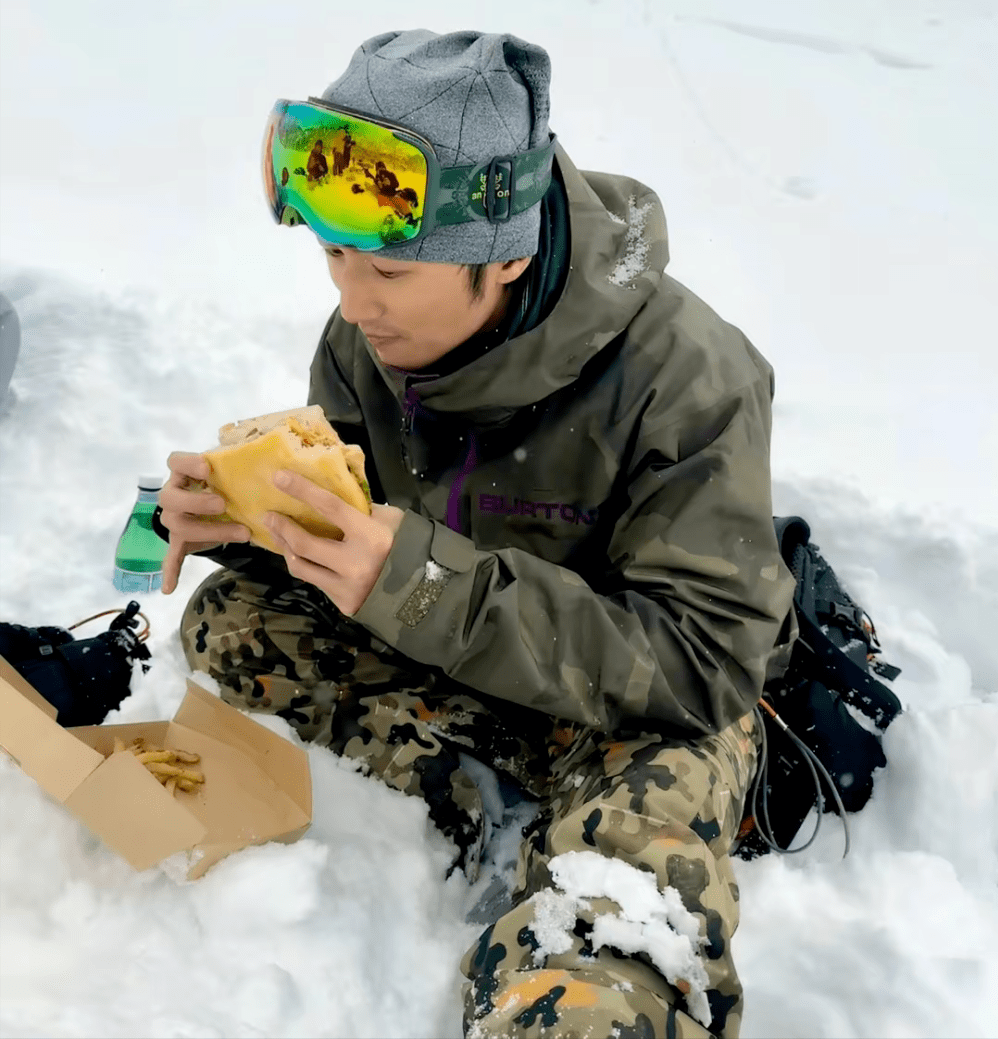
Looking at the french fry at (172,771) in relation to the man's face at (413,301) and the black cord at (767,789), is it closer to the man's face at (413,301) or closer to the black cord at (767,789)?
the man's face at (413,301)

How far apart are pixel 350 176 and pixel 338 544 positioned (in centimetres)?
53

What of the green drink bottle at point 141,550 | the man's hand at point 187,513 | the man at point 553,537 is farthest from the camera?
the green drink bottle at point 141,550

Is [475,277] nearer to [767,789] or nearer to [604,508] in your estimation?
[604,508]

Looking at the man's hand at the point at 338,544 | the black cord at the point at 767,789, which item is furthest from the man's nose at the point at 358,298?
the black cord at the point at 767,789

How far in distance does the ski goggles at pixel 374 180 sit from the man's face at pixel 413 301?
71 millimetres

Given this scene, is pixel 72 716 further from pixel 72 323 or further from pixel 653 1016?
pixel 72 323

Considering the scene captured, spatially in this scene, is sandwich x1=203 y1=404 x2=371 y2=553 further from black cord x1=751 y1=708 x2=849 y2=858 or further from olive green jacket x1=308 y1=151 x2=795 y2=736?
black cord x1=751 y1=708 x2=849 y2=858

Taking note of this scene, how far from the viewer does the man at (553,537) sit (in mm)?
1418

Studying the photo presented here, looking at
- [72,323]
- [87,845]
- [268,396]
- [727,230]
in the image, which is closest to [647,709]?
[87,845]

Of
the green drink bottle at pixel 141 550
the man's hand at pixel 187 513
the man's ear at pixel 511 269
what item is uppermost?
the man's ear at pixel 511 269

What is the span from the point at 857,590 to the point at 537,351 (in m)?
1.55

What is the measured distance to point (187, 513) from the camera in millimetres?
1731

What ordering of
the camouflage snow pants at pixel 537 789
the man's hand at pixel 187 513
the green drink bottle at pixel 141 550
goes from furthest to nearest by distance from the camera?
the green drink bottle at pixel 141 550 < the man's hand at pixel 187 513 < the camouflage snow pants at pixel 537 789

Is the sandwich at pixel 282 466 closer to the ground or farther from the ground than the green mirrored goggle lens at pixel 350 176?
closer to the ground
